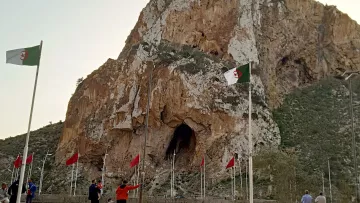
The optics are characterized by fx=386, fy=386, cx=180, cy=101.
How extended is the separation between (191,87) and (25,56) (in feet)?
103

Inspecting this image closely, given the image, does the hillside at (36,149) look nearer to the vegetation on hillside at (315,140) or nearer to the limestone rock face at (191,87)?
the limestone rock face at (191,87)

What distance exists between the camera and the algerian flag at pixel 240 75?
17.7 metres

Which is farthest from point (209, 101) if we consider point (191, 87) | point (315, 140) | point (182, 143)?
point (315, 140)

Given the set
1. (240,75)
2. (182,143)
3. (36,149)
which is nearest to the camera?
(240,75)

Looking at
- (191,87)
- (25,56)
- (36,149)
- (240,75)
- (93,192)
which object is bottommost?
(93,192)

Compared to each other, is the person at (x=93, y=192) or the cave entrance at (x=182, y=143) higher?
the cave entrance at (x=182, y=143)

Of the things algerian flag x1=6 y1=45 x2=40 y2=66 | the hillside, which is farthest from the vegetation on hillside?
the hillside

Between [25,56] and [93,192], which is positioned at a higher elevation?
[25,56]

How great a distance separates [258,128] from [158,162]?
12424 millimetres

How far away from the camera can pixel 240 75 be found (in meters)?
17.8

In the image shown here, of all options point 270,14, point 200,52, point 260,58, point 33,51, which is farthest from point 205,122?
point 33,51

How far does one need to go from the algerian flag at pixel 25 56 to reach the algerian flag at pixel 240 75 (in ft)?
27.7

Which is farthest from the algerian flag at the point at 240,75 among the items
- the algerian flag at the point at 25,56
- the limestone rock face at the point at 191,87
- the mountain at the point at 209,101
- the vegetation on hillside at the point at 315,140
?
the limestone rock face at the point at 191,87

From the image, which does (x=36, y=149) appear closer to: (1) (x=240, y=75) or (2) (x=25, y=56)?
(2) (x=25, y=56)
